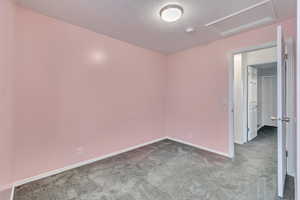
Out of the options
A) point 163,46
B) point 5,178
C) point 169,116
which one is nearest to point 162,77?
point 163,46

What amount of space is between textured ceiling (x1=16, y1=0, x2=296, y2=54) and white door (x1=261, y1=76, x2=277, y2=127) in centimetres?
432

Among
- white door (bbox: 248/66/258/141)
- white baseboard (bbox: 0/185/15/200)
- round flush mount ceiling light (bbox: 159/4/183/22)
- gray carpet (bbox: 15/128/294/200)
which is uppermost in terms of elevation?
round flush mount ceiling light (bbox: 159/4/183/22)

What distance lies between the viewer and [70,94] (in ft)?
7.41

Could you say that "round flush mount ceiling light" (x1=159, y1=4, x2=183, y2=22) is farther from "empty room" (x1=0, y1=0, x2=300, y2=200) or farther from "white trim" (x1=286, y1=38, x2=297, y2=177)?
"white trim" (x1=286, y1=38, x2=297, y2=177)

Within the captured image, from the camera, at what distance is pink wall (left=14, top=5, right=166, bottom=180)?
189 cm

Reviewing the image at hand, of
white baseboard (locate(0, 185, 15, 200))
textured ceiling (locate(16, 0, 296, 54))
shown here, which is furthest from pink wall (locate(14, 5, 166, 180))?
textured ceiling (locate(16, 0, 296, 54))

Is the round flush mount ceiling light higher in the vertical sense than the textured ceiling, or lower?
lower

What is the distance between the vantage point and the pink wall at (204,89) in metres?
2.59

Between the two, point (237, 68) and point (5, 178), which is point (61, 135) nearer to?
point (5, 178)

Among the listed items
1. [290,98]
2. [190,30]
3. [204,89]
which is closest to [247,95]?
[204,89]

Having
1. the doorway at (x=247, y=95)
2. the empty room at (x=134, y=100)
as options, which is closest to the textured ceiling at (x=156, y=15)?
the empty room at (x=134, y=100)

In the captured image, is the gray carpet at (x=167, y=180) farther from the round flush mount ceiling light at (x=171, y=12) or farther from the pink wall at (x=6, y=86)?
the round flush mount ceiling light at (x=171, y=12)

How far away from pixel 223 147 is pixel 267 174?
0.78 m

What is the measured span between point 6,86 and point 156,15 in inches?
82.3
